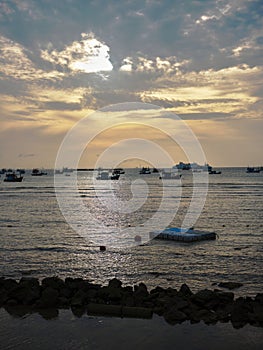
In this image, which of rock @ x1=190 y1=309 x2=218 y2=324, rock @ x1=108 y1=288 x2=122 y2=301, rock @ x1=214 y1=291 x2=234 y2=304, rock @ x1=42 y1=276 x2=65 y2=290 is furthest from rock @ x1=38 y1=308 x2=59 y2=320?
rock @ x1=214 y1=291 x2=234 y2=304

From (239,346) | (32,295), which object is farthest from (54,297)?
(239,346)

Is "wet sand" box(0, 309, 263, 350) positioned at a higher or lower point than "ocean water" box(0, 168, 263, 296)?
lower

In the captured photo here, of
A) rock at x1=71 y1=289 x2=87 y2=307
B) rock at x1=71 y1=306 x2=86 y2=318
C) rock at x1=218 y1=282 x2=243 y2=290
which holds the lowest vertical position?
rock at x1=71 y1=306 x2=86 y2=318

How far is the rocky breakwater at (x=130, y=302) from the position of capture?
17.4m

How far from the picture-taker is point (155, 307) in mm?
18359

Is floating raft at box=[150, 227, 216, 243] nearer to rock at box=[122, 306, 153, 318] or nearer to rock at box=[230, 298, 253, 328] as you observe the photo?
rock at box=[230, 298, 253, 328]

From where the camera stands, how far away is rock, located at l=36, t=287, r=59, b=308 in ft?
62.6

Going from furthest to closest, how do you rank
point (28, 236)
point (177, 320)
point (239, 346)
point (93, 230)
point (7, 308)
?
point (93, 230) < point (28, 236) < point (7, 308) < point (177, 320) < point (239, 346)

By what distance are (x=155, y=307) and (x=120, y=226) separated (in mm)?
29118

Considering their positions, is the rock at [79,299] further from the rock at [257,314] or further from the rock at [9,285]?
the rock at [257,314]

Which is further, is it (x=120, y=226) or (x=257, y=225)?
(x=120, y=226)

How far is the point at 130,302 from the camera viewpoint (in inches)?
734

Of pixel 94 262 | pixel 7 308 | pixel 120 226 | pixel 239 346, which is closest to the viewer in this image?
pixel 239 346

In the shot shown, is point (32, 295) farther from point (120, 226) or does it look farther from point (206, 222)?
point (206, 222)
